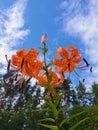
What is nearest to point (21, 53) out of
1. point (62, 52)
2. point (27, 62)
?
point (27, 62)

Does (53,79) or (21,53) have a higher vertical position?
(21,53)

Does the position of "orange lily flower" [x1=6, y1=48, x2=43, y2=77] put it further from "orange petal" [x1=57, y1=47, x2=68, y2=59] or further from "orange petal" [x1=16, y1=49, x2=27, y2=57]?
"orange petal" [x1=57, y1=47, x2=68, y2=59]

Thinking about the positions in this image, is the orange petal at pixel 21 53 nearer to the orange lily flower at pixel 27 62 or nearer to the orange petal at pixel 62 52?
the orange lily flower at pixel 27 62

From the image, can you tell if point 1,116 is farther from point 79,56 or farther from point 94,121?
point 79,56

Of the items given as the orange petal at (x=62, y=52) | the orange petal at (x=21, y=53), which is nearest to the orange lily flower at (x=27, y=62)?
the orange petal at (x=21, y=53)

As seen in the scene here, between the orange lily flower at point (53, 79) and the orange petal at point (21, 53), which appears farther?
the orange petal at point (21, 53)

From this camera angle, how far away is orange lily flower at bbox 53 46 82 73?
216cm

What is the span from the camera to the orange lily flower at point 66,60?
2.16 m

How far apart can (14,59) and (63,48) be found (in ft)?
0.93

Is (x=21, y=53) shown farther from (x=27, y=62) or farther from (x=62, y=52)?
(x=62, y=52)

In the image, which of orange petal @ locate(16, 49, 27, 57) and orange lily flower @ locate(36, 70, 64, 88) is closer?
orange lily flower @ locate(36, 70, 64, 88)

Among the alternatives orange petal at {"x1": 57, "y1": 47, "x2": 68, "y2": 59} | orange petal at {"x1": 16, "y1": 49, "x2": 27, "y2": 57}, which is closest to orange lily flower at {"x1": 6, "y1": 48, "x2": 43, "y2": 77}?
orange petal at {"x1": 16, "y1": 49, "x2": 27, "y2": 57}

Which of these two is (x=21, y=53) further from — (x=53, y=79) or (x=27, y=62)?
(x=53, y=79)

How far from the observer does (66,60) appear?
2.19 m
